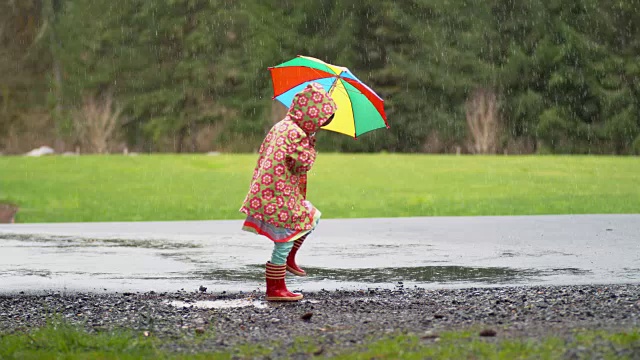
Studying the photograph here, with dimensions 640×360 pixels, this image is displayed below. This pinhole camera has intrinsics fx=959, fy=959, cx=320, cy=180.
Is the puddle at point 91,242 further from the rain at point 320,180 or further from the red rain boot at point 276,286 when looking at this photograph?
the red rain boot at point 276,286

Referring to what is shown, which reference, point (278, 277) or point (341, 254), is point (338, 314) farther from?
point (341, 254)

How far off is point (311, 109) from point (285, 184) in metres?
0.60

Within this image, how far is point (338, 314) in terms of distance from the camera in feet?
21.6

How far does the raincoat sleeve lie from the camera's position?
7018mm

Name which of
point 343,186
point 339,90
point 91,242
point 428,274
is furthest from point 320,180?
point 339,90

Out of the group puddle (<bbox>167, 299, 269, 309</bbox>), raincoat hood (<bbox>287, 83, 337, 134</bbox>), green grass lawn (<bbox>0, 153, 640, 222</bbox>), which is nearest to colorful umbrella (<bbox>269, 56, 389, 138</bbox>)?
raincoat hood (<bbox>287, 83, 337, 134</bbox>)

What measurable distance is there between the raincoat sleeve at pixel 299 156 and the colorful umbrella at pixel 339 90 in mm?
1176

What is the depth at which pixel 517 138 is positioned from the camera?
41906 millimetres

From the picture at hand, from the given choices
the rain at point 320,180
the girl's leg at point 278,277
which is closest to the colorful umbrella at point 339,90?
the rain at point 320,180

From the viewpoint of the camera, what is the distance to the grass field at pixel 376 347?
4.81 m

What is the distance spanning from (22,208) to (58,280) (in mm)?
10932

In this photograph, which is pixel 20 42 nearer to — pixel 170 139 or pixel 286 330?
pixel 170 139

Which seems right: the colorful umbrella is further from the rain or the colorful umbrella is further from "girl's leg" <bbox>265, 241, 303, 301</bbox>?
"girl's leg" <bbox>265, 241, 303, 301</bbox>

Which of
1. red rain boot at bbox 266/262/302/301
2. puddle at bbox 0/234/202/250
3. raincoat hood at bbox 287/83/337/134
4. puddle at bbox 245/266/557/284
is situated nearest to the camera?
raincoat hood at bbox 287/83/337/134
